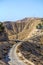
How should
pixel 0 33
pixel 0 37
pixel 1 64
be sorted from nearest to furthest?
pixel 1 64 < pixel 0 37 < pixel 0 33

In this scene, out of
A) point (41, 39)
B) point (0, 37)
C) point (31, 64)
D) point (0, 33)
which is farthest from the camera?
point (41, 39)

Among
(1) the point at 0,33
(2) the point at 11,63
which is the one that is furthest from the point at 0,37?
(2) the point at 11,63

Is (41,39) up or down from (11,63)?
down

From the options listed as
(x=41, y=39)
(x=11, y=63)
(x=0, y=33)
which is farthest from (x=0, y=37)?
(x=11, y=63)

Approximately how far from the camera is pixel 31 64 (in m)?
49.1

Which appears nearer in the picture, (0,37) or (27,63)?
(27,63)

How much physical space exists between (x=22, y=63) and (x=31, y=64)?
3.02m

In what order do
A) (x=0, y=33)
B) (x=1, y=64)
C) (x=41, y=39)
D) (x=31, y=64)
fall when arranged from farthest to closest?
(x=41, y=39) → (x=0, y=33) → (x=31, y=64) → (x=1, y=64)

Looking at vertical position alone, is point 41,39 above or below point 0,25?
below

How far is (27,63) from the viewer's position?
166 feet

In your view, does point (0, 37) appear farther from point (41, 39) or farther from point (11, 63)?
point (11, 63)

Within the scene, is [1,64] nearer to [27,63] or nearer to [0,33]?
[27,63]

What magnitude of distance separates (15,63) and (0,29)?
83.4m

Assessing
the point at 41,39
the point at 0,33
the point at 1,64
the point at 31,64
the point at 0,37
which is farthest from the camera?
the point at 41,39
